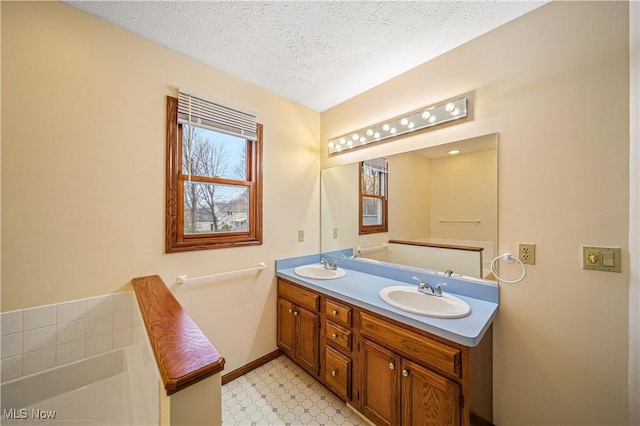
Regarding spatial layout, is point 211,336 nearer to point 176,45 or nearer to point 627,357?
point 176,45

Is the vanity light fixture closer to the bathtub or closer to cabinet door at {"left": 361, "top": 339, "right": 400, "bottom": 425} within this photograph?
cabinet door at {"left": 361, "top": 339, "right": 400, "bottom": 425}

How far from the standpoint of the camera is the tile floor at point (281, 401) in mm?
1556

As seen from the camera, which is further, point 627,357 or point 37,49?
point 37,49

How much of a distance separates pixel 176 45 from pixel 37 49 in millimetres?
694

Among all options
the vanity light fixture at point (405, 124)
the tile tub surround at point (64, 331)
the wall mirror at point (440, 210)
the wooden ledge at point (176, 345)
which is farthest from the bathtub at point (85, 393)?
the vanity light fixture at point (405, 124)

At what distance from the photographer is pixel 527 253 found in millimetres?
1342

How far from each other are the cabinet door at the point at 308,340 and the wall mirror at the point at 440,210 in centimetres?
71

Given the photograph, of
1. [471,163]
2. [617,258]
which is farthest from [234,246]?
[617,258]

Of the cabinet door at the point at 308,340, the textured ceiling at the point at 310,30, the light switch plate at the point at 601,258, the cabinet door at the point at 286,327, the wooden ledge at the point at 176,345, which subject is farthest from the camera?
the cabinet door at the point at 286,327

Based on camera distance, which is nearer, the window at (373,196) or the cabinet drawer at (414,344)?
the cabinet drawer at (414,344)

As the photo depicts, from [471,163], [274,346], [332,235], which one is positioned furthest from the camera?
[332,235]

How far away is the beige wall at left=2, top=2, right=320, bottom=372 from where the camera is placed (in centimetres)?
117

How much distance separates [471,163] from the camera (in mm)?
1588

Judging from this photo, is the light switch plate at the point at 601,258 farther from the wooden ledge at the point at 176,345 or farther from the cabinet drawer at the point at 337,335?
the wooden ledge at the point at 176,345
